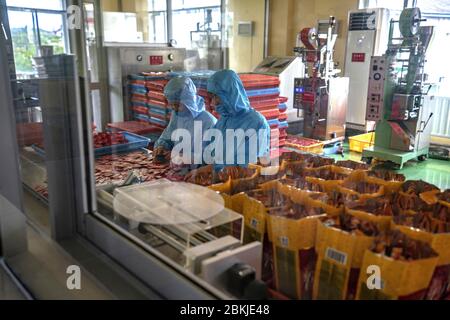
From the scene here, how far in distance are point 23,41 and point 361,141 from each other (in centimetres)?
435

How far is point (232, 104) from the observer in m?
2.42

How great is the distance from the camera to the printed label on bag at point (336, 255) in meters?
0.89

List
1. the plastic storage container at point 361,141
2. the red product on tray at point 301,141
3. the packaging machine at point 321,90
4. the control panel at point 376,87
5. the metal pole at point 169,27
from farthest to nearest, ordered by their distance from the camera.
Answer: the plastic storage container at point 361,141
the packaging machine at point 321,90
the red product on tray at point 301,141
the metal pole at point 169,27
the control panel at point 376,87

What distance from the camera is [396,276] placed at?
2.64 feet

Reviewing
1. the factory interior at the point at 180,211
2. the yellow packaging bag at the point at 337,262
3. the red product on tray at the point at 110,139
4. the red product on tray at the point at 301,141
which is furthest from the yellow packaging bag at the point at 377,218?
the red product on tray at the point at 301,141

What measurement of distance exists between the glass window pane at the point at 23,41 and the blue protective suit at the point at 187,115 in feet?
3.14

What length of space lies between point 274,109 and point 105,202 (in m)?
2.94

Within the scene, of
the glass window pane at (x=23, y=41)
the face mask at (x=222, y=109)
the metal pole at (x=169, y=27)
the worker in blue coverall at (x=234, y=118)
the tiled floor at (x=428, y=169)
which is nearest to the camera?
the glass window pane at (x=23, y=41)

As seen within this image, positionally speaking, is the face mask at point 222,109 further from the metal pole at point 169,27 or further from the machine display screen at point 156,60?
the metal pole at point 169,27

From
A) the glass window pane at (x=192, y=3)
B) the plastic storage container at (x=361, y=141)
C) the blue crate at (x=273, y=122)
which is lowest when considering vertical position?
the plastic storage container at (x=361, y=141)

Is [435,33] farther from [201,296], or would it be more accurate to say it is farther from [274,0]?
[201,296]

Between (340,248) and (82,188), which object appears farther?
(82,188)

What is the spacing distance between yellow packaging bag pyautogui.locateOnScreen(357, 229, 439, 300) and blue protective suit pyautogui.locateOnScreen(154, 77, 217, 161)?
1897 millimetres

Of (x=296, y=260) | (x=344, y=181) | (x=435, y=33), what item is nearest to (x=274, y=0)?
(x=435, y=33)
